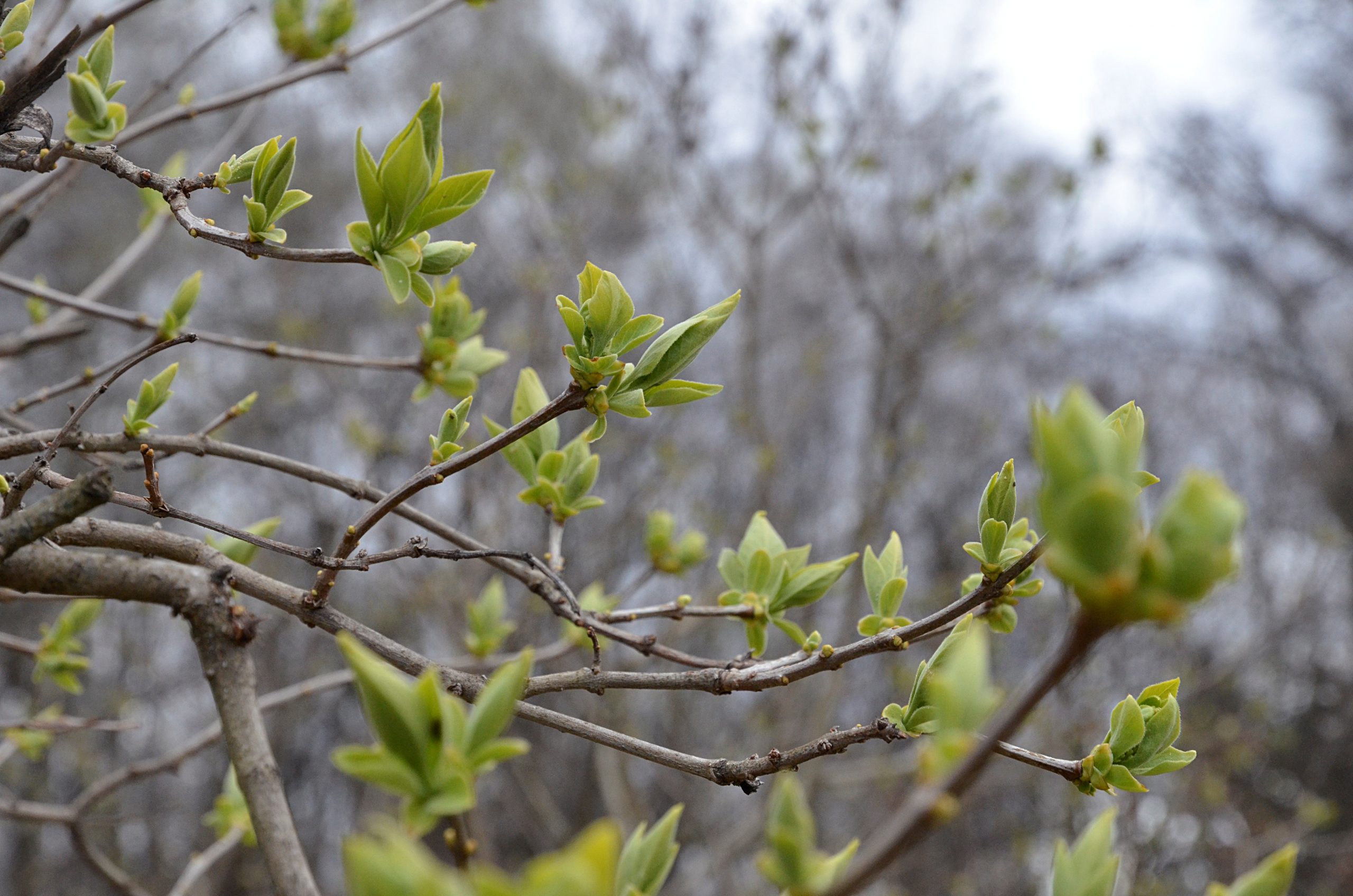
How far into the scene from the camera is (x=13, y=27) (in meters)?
0.87

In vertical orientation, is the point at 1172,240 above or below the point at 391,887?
above

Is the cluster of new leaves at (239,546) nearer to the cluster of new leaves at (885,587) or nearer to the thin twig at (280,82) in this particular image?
the thin twig at (280,82)

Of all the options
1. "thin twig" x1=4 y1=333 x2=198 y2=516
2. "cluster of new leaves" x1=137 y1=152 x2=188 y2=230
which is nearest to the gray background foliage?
"cluster of new leaves" x1=137 y1=152 x2=188 y2=230

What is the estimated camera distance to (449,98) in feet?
14.9

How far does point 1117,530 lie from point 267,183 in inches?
28.7

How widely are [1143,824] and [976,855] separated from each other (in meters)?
1.54

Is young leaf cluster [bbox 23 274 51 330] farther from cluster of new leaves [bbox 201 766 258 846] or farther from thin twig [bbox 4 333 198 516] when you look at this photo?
cluster of new leaves [bbox 201 766 258 846]

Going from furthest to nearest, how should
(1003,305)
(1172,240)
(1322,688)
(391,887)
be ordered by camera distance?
(1172,240) → (1322,688) → (1003,305) → (391,887)

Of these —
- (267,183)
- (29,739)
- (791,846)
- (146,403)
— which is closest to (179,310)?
(146,403)

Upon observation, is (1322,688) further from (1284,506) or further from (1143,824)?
(1143,824)

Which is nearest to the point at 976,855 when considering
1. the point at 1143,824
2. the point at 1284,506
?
the point at 1143,824

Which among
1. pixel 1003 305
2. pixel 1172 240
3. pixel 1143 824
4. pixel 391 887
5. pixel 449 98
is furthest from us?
pixel 1172 240

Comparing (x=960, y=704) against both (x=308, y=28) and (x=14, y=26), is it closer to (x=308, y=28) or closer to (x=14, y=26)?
(x=14, y=26)

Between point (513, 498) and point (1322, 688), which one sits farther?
point (1322, 688)
